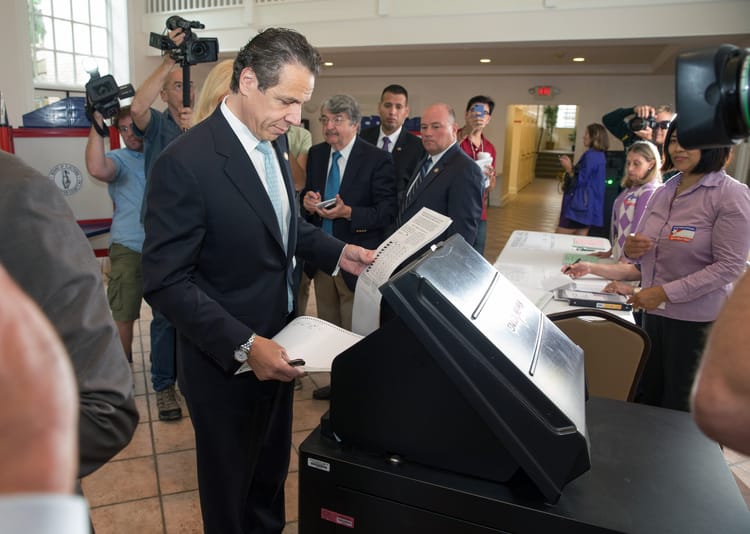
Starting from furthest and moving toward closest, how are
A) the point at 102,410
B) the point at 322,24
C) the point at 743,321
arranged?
1. the point at 322,24
2. the point at 102,410
3. the point at 743,321

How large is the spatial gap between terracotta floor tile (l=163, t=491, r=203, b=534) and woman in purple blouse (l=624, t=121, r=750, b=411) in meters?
1.87

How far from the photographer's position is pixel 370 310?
1390mm

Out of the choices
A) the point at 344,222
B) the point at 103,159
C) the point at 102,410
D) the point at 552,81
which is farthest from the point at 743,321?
the point at 552,81

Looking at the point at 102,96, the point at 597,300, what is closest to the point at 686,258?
the point at 597,300

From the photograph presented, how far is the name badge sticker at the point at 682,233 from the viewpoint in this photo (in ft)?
7.01

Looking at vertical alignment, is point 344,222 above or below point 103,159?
below

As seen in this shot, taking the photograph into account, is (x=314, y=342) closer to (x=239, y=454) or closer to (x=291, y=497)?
(x=239, y=454)

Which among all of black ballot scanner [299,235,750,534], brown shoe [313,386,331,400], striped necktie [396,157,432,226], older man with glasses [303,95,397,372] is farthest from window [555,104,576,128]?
black ballot scanner [299,235,750,534]

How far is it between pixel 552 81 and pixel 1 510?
13206mm

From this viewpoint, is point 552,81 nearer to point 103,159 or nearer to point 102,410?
point 103,159

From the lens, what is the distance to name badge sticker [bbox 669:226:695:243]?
2137mm

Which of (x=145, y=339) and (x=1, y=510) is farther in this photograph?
(x=145, y=339)

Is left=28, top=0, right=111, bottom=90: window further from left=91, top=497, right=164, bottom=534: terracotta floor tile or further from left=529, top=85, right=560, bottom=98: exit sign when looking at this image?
left=91, top=497, right=164, bottom=534: terracotta floor tile

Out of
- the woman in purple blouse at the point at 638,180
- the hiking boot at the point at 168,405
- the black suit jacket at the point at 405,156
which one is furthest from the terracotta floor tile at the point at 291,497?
the woman in purple blouse at the point at 638,180
